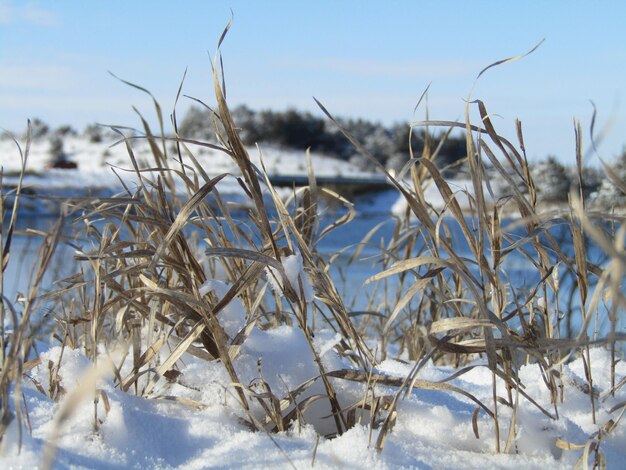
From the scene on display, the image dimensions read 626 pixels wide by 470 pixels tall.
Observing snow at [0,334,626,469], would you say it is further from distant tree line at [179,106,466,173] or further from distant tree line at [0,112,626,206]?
distant tree line at [179,106,466,173]

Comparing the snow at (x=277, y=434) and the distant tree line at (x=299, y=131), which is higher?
the distant tree line at (x=299, y=131)

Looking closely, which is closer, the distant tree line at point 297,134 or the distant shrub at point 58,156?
the distant shrub at point 58,156

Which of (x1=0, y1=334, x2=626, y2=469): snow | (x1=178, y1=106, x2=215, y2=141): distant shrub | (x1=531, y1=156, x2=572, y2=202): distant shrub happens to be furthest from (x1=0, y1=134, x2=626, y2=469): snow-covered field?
(x1=178, y1=106, x2=215, y2=141): distant shrub

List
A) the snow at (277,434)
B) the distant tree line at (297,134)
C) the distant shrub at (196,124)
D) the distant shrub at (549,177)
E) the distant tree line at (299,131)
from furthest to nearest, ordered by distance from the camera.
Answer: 1. the distant shrub at (196,124)
2. the distant tree line at (299,131)
3. the distant tree line at (297,134)
4. the distant shrub at (549,177)
5. the snow at (277,434)

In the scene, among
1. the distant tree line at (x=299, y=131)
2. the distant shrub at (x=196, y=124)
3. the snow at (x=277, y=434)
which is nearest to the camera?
the snow at (x=277, y=434)

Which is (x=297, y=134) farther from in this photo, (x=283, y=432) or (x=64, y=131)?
(x=283, y=432)

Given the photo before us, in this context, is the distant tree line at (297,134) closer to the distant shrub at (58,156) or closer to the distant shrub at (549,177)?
the distant shrub at (58,156)

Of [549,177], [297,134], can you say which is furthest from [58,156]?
[549,177]

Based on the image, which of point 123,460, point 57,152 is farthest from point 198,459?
point 57,152

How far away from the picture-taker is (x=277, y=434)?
0.69 m

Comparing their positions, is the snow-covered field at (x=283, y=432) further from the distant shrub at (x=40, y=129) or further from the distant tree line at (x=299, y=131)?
the distant shrub at (x=40, y=129)

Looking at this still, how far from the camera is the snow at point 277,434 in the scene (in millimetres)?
623

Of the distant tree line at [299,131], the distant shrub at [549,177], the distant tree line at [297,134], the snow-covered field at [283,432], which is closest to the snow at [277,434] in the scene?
the snow-covered field at [283,432]

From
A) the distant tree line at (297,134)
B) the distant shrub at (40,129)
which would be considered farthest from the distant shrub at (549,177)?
the distant shrub at (40,129)
